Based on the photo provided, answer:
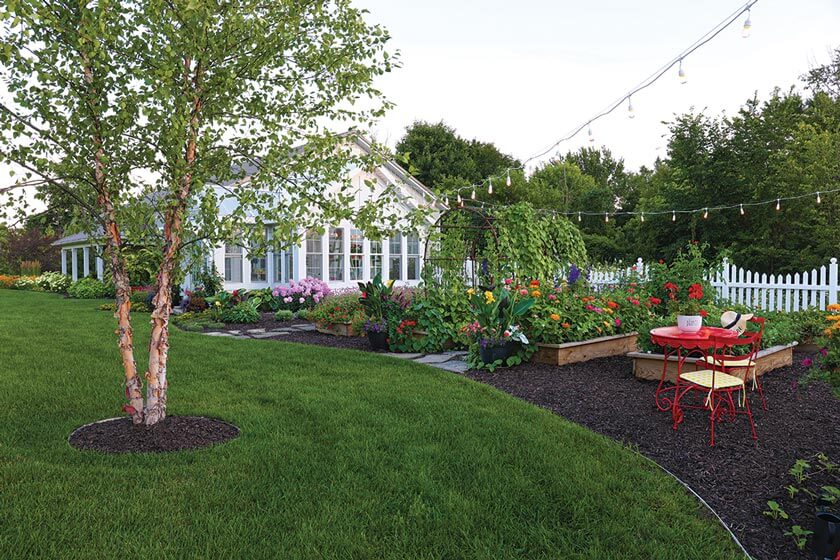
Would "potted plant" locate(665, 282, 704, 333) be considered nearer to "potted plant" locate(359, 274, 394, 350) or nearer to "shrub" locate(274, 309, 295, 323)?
"potted plant" locate(359, 274, 394, 350)

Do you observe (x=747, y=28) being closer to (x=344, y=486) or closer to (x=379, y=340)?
(x=344, y=486)

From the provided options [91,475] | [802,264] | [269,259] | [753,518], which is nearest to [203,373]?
[91,475]

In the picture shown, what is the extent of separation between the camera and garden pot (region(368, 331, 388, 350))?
7.36 metres

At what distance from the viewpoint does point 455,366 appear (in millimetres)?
6188

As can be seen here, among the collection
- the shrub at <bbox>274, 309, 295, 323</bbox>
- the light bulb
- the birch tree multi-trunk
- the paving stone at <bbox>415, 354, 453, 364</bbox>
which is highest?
the light bulb

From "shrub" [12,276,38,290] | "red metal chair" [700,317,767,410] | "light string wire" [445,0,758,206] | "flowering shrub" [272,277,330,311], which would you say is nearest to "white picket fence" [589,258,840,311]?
"light string wire" [445,0,758,206]

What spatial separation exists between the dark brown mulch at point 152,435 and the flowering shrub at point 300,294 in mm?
8220

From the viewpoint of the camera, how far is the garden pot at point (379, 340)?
7359 mm

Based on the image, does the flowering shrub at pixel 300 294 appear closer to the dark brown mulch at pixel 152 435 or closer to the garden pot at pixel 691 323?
the dark brown mulch at pixel 152 435

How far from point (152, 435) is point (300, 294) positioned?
8.76m

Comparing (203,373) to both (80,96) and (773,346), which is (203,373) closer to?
(80,96)

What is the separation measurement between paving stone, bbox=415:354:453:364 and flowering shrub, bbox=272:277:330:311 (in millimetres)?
5725

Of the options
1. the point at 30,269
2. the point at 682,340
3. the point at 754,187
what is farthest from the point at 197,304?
the point at 30,269

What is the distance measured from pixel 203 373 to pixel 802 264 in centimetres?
1358
